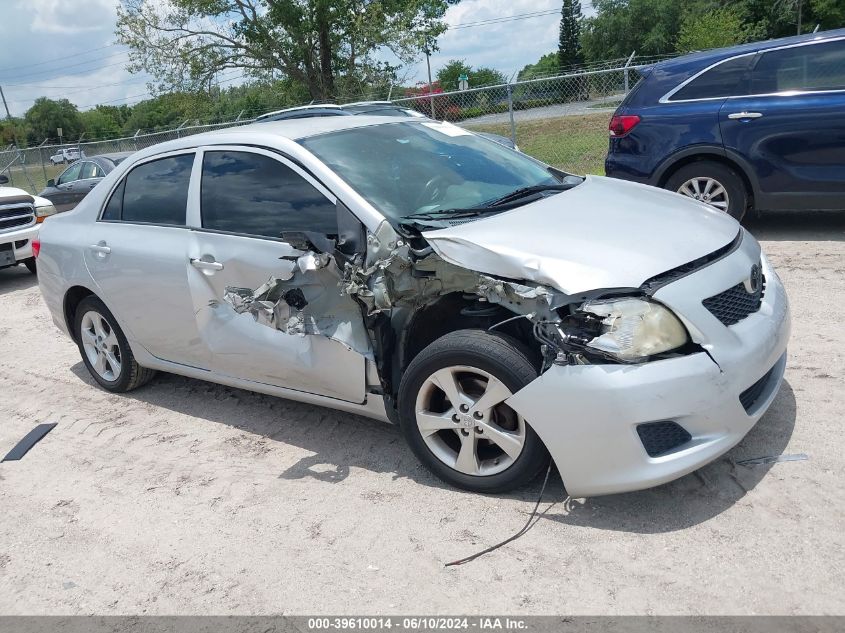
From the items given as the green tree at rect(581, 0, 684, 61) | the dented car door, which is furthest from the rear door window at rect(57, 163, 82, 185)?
the green tree at rect(581, 0, 684, 61)

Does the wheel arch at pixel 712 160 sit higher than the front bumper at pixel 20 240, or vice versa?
the wheel arch at pixel 712 160

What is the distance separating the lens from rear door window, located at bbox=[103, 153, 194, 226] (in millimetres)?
4574

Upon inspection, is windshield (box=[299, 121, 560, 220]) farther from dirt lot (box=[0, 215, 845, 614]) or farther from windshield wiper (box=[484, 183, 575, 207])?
dirt lot (box=[0, 215, 845, 614])

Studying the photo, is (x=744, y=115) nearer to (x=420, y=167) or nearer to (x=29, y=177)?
(x=420, y=167)

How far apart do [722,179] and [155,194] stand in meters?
5.20

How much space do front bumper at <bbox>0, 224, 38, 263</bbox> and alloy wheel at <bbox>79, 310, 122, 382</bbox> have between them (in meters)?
5.38

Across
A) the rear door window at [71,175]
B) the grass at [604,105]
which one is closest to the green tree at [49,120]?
the rear door window at [71,175]

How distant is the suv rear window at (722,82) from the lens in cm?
711

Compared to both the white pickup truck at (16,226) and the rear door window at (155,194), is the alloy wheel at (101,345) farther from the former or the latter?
the white pickup truck at (16,226)

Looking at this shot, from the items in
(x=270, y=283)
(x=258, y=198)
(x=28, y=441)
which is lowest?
(x=28, y=441)

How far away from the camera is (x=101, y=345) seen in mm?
5371

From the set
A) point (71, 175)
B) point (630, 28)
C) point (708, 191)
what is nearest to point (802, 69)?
point (708, 191)

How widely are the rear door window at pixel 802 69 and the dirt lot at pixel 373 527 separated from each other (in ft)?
10.5

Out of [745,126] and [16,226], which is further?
[16,226]
